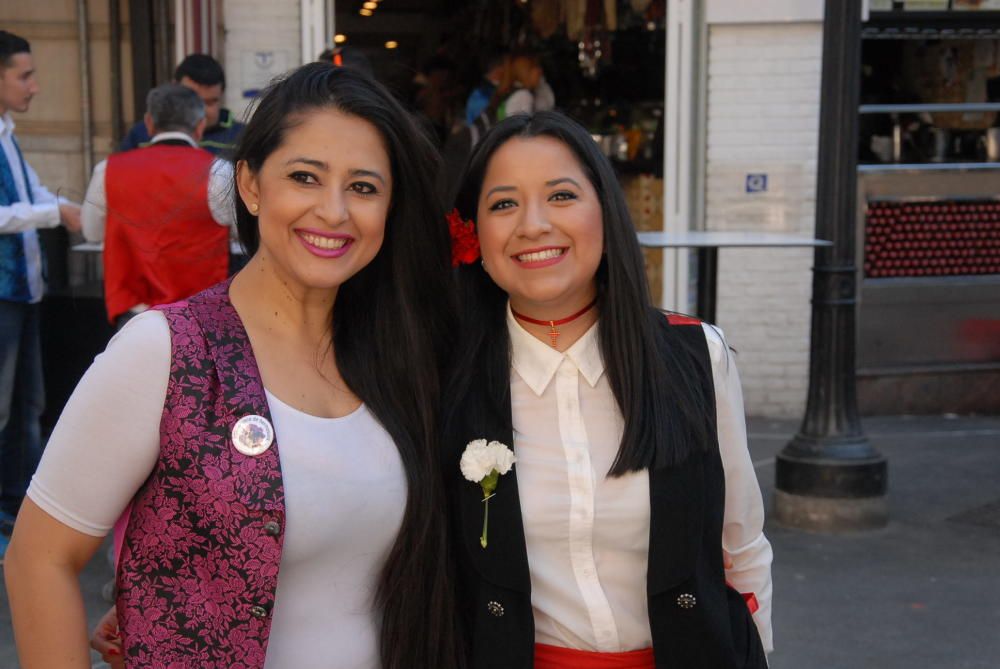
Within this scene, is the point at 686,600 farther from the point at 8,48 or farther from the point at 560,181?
the point at 8,48

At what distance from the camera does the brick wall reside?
809 centimetres

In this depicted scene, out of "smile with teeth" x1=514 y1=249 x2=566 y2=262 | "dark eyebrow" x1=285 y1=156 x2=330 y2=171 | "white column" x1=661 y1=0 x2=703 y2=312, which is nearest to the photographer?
"dark eyebrow" x1=285 y1=156 x2=330 y2=171

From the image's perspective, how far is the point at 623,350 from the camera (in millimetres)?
2600

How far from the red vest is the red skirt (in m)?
3.08

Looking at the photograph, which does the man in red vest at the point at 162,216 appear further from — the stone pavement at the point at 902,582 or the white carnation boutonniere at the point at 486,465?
the white carnation boutonniere at the point at 486,465

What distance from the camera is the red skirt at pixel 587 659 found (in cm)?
251

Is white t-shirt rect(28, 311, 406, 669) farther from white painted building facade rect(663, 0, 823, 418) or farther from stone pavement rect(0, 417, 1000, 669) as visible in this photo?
white painted building facade rect(663, 0, 823, 418)

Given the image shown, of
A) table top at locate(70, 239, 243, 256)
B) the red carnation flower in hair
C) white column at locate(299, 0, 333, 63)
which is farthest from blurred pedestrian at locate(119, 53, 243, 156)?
the red carnation flower in hair

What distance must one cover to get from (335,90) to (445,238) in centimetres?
42

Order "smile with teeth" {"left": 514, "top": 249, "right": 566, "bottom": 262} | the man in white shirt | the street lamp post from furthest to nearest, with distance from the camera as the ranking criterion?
the street lamp post
the man in white shirt
"smile with teeth" {"left": 514, "top": 249, "right": 566, "bottom": 262}

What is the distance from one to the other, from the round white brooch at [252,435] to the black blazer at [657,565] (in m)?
0.45

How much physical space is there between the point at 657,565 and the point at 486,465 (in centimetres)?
38

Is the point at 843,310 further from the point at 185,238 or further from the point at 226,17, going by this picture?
the point at 226,17

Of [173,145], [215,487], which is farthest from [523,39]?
[215,487]
